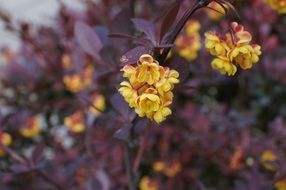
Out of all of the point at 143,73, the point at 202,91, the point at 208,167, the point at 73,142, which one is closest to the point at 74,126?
the point at 73,142

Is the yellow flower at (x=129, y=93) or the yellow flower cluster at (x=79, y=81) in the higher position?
the yellow flower cluster at (x=79, y=81)

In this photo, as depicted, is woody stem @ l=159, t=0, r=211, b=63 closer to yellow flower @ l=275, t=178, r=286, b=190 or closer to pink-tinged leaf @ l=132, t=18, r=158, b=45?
pink-tinged leaf @ l=132, t=18, r=158, b=45

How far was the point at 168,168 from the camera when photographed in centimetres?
152

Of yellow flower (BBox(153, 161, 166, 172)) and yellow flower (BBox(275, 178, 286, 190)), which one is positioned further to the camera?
yellow flower (BBox(153, 161, 166, 172))

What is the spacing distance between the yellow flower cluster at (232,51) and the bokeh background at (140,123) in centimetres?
32

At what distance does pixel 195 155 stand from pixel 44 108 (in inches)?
21.7

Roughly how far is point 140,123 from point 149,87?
38cm

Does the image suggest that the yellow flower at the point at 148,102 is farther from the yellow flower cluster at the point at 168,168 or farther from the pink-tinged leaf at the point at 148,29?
the yellow flower cluster at the point at 168,168

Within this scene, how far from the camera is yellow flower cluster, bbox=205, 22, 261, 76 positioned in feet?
2.59

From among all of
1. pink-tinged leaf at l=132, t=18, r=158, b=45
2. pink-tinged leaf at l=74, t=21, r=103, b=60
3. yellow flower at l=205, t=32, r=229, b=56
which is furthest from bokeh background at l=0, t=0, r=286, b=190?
yellow flower at l=205, t=32, r=229, b=56

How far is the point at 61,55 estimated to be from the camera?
1.82m

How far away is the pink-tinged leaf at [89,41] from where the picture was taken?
44.0 inches

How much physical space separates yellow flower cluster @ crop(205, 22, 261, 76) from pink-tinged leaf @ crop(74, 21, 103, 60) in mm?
355

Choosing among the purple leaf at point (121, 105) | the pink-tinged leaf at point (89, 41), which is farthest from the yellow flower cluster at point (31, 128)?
the purple leaf at point (121, 105)
